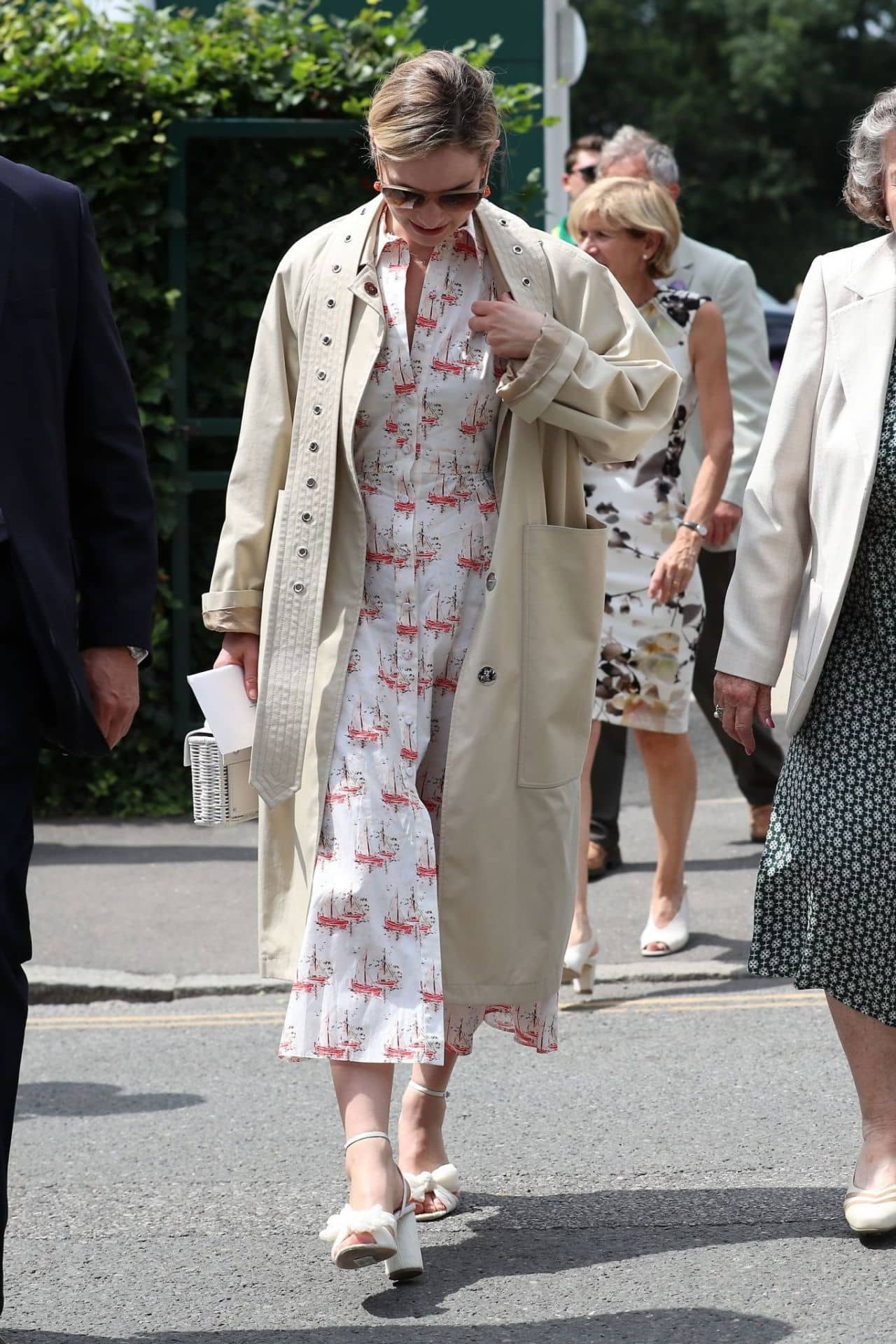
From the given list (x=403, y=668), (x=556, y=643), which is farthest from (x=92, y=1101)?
(x=556, y=643)

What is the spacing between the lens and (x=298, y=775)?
368 centimetres

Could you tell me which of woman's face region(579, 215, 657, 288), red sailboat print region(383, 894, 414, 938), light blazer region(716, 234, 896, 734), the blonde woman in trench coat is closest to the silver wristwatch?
woman's face region(579, 215, 657, 288)

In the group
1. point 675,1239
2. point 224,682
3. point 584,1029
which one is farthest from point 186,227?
point 675,1239

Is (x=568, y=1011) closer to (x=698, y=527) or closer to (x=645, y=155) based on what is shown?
(x=698, y=527)

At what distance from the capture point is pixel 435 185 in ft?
11.6

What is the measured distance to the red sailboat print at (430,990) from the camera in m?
3.57

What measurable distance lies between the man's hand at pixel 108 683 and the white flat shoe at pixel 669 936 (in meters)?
3.00

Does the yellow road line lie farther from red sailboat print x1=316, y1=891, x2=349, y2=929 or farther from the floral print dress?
red sailboat print x1=316, y1=891, x2=349, y2=929

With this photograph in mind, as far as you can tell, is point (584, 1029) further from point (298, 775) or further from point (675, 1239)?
point (298, 775)

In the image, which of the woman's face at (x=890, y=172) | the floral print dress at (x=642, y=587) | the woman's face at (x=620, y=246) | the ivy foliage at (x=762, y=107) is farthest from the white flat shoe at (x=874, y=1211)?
the ivy foliage at (x=762, y=107)

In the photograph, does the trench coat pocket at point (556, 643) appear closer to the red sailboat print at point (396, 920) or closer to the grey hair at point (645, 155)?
the red sailboat print at point (396, 920)

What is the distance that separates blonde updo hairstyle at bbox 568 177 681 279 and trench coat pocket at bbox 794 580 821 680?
191 centimetres

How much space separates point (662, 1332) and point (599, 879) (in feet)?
11.9

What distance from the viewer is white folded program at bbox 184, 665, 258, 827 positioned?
370 cm
